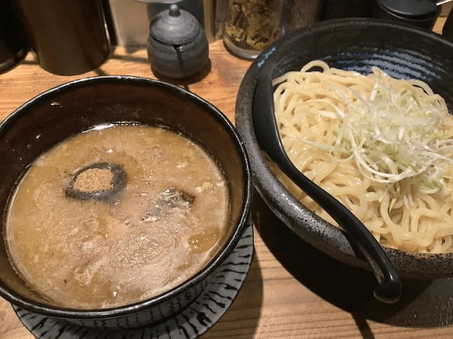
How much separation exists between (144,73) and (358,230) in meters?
1.03

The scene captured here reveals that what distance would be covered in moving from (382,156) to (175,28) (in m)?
0.78

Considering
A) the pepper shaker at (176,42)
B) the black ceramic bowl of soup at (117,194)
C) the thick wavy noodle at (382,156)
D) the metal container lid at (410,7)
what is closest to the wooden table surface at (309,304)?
the thick wavy noodle at (382,156)

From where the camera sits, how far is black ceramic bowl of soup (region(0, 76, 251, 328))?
865 millimetres

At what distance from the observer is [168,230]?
3.09 ft

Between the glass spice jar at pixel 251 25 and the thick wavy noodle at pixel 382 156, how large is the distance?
1.26ft

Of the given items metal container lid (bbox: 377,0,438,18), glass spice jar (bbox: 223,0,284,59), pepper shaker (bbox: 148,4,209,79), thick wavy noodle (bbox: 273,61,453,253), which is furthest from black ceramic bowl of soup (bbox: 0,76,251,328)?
metal container lid (bbox: 377,0,438,18)

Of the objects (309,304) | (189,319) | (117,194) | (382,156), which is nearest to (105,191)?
(117,194)

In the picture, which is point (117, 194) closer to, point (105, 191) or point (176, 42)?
point (105, 191)

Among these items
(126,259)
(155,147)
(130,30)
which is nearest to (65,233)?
(126,259)

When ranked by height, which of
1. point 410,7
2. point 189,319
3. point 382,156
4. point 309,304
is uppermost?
point 410,7

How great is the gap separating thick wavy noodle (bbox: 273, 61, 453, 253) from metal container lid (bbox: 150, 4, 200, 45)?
1.33 ft

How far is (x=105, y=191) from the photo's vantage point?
0.99m

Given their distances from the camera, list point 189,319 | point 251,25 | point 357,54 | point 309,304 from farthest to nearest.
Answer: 1. point 251,25
2. point 357,54
3. point 309,304
4. point 189,319

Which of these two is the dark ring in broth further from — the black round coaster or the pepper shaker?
→ the pepper shaker
